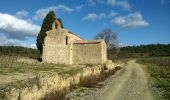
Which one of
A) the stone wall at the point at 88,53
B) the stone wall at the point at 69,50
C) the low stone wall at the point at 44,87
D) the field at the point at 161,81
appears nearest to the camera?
the low stone wall at the point at 44,87

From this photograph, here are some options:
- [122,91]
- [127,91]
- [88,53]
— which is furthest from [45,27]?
[127,91]

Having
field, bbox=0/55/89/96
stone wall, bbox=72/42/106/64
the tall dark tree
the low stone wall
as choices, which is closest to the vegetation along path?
the low stone wall

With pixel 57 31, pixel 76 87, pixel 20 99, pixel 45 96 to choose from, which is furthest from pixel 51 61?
pixel 20 99

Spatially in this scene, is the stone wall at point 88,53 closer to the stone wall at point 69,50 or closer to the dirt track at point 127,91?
the stone wall at point 69,50

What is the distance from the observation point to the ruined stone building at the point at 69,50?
158 feet

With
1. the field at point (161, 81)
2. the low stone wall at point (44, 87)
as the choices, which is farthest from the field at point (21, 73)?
the field at point (161, 81)

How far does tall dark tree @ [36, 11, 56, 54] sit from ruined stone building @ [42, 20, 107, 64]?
33.0 feet

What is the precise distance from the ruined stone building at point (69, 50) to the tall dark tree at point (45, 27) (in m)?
10.0

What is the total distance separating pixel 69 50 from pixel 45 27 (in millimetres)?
15377

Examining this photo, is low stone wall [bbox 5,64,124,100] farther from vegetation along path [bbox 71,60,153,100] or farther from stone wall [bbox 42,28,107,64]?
stone wall [bbox 42,28,107,64]

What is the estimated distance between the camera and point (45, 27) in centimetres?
6200

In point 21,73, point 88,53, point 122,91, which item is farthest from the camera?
point 88,53

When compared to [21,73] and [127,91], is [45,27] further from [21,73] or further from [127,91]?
[127,91]

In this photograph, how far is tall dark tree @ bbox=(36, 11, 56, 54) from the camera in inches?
2387
